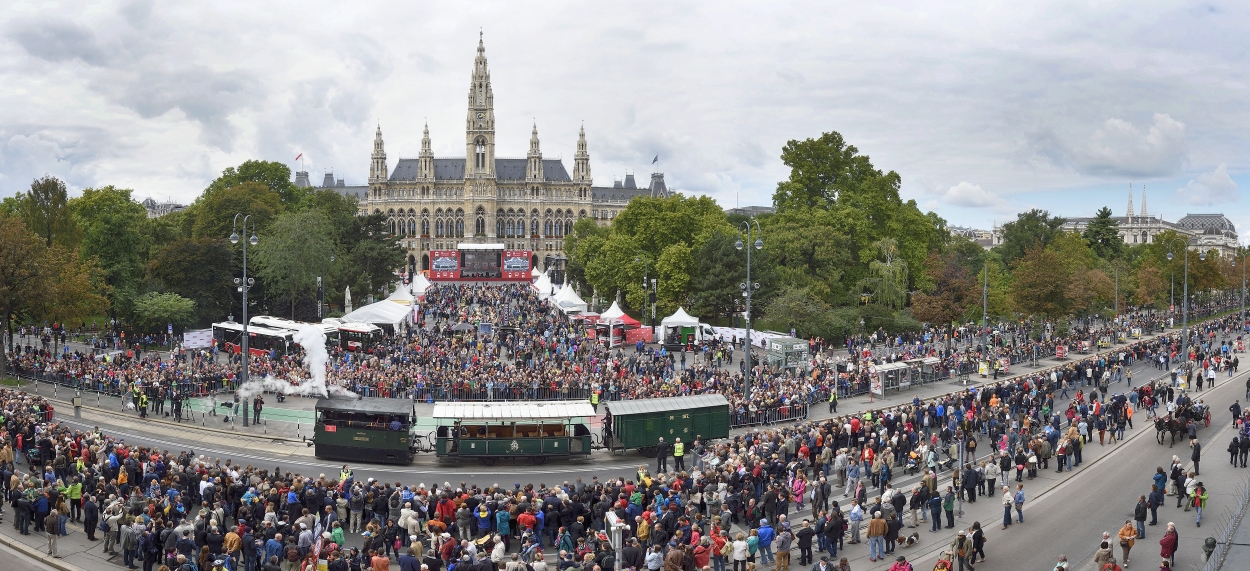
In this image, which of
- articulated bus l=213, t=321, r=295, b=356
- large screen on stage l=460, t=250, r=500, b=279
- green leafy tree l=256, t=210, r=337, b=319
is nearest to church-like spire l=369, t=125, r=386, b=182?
large screen on stage l=460, t=250, r=500, b=279

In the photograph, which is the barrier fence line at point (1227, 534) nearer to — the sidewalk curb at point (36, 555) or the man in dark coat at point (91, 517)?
the sidewalk curb at point (36, 555)

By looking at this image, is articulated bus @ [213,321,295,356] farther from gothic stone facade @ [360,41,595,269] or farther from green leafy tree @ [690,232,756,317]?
gothic stone facade @ [360,41,595,269]

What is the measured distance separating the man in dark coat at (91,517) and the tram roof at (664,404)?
43.3ft

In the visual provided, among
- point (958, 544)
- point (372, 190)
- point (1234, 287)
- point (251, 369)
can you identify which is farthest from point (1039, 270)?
point (372, 190)

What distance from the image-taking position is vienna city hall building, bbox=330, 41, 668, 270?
152750 mm

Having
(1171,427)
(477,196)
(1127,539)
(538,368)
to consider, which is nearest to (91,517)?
(538,368)

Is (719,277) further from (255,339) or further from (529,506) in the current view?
(529,506)

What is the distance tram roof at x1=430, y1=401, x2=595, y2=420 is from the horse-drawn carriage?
18383mm

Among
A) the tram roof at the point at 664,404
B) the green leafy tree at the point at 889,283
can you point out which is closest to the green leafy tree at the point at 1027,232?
the green leafy tree at the point at 889,283

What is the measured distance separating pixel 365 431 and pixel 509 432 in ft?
13.7

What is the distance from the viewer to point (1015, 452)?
82.3ft

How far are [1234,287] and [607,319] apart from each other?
74088 mm

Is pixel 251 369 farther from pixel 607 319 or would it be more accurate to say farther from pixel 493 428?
pixel 607 319

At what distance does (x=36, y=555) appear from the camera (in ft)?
55.8
